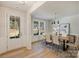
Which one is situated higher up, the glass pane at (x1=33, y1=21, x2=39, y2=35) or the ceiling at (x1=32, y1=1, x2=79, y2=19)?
the ceiling at (x1=32, y1=1, x2=79, y2=19)

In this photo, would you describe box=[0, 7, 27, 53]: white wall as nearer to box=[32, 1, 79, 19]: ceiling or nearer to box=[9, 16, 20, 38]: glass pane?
box=[9, 16, 20, 38]: glass pane

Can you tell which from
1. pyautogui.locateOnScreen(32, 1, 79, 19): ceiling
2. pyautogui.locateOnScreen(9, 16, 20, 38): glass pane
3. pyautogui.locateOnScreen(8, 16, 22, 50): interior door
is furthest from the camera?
pyautogui.locateOnScreen(9, 16, 20, 38): glass pane

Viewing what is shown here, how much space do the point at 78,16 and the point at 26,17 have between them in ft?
12.4

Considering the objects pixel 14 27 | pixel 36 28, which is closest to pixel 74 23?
pixel 36 28

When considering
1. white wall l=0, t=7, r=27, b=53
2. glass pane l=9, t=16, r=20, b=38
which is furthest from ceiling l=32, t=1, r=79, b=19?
white wall l=0, t=7, r=27, b=53

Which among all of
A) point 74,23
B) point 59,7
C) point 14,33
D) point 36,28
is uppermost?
point 59,7

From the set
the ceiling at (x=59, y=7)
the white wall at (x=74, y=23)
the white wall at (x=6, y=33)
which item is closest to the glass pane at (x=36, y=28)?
the white wall at (x=6, y=33)

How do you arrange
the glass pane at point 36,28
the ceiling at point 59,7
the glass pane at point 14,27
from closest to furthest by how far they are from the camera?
the ceiling at point 59,7 → the glass pane at point 14,27 → the glass pane at point 36,28

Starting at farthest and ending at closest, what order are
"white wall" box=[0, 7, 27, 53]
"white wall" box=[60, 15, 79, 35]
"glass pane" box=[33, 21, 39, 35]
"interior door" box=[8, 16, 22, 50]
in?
"glass pane" box=[33, 21, 39, 35], "white wall" box=[60, 15, 79, 35], "interior door" box=[8, 16, 22, 50], "white wall" box=[0, 7, 27, 53]

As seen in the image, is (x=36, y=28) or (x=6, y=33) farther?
(x=36, y=28)

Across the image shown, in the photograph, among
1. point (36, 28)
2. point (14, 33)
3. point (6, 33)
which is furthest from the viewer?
point (36, 28)

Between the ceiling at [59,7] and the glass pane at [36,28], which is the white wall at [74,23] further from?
the glass pane at [36,28]

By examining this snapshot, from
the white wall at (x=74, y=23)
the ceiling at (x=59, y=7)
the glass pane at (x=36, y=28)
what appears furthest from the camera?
the glass pane at (x=36, y=28)

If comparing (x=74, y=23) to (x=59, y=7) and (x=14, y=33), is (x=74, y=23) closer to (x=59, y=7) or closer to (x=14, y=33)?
(x=59, y=7)
